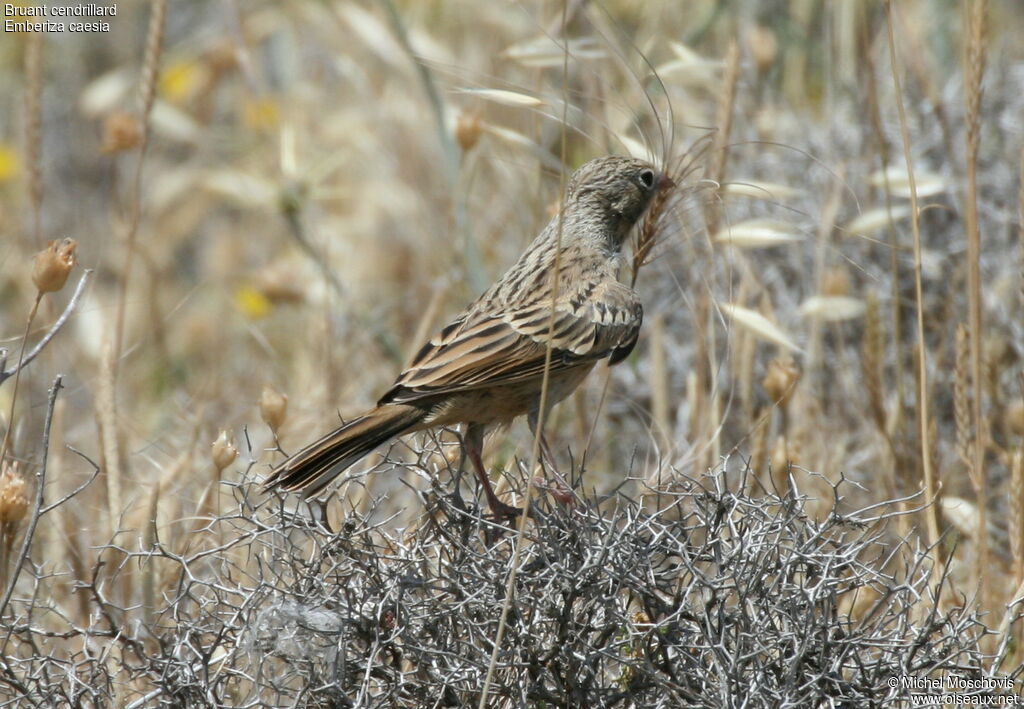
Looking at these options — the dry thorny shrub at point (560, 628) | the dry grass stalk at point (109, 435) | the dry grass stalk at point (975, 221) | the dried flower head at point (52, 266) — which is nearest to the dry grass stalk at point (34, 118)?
the dry grass stalk at point (109, 435)

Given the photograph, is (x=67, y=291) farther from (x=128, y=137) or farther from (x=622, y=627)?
(x=622, y=627)

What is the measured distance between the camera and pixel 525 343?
374cm

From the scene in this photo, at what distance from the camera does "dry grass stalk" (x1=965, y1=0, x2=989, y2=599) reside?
300cm

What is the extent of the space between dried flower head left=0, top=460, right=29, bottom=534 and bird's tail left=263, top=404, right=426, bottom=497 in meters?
0.53

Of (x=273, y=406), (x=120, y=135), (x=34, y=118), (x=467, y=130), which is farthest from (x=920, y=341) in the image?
(x=120, y=135)

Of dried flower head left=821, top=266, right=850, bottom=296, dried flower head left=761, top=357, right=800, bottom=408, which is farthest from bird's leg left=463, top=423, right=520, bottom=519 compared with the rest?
dried flower head left=821, top=266, right=850, bottom=296

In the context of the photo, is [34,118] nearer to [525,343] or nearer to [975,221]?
[525,343]

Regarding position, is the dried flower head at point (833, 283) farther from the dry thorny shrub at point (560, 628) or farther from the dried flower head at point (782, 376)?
the dry thorny shrub at point (560, 628)

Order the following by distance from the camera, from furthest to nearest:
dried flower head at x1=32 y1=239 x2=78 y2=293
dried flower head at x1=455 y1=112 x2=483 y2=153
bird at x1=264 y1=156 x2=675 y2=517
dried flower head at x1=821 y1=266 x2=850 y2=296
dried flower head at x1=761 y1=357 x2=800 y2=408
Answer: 1. dried flower head at x1=821 y1=266 x2=850 y2=296
2. dried flower head at x1=455 y1=112 x2=483 y2=153
3. dried flower head at x1=761 y1=357 x2=800 y2=408
4. bird at x1=264 y1=156 x2=675 y2=517
5. dried flower head at x1=32 y1=239 x2=78 y2=293

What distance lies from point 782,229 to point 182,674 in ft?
7.12

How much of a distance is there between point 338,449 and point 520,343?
0.81 m

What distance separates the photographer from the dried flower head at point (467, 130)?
4121 mm

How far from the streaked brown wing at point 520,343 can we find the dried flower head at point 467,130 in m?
0.60

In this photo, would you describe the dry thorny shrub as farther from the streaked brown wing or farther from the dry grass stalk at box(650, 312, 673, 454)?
the dry grass stalk at box(650, 312, 673, 454)
